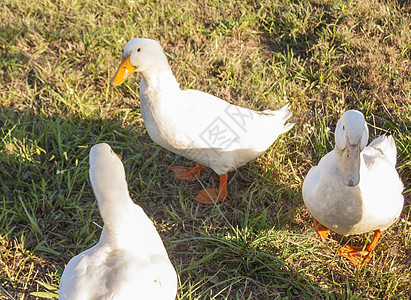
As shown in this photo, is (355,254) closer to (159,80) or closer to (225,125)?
(225,125)

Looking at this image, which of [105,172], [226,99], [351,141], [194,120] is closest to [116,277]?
[105,172]

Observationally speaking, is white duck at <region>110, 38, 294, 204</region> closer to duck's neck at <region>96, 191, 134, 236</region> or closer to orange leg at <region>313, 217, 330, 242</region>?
orange leg at <region>313, 217, 330, 242</region>

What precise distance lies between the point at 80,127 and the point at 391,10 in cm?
401

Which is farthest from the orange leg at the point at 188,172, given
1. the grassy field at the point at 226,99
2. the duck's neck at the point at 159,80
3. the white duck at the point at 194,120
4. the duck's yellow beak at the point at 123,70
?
the duck's yellow beak at the point at 123,70

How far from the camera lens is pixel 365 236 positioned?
3.00 metres

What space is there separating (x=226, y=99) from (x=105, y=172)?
2.23m

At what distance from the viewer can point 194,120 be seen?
9.68 feet

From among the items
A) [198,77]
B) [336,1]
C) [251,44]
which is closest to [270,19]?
[251,44]

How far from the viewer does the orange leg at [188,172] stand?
345cm

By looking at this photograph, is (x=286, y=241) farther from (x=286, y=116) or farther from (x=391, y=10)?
(x=391, y=10)

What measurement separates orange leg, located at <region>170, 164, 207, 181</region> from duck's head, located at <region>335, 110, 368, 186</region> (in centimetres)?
150

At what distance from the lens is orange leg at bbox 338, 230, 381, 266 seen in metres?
2.81

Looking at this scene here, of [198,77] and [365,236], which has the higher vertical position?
[198,77]

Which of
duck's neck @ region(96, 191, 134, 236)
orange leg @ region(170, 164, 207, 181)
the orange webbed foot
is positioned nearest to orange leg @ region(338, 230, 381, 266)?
the orange webbed foot
